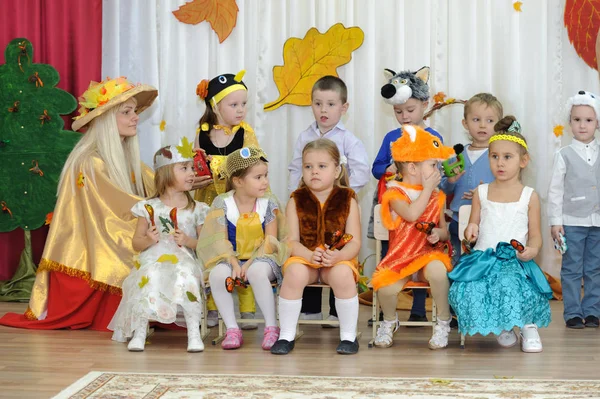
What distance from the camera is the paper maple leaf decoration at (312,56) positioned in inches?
226

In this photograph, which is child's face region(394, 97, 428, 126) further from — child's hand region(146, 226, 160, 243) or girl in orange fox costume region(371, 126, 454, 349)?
child's hand region(146, 226, 160, 243)

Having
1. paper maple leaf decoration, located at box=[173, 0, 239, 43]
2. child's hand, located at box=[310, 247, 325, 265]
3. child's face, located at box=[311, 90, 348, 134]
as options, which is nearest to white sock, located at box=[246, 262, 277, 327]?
child's hand, located at box=[310, 247, 325, 265]

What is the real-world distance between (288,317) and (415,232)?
745mm

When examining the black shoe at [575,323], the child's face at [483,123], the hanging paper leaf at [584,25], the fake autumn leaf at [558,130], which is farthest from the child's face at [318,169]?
the hanging paper leaf at [584,25]

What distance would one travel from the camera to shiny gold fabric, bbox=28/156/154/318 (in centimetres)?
462

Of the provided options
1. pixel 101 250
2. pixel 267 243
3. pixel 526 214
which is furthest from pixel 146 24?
pixel 526 214

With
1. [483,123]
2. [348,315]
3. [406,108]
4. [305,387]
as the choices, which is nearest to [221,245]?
[348,315]

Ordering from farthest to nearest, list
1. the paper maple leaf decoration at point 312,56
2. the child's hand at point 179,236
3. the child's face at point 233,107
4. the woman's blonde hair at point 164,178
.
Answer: the paper maple leaf decoration at point 312,56 → the child's face at point 233,107 → the woman's blonde hair at point 164,178 → the child's hand at point 179,236

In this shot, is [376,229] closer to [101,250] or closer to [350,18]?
[101,250]

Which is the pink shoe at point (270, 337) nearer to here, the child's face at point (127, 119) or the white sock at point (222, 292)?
the white sock at point (222, 292)

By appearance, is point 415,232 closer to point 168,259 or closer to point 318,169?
point 318,169

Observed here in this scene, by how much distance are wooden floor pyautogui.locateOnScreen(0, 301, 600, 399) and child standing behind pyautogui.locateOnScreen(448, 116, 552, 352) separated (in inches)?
5.2

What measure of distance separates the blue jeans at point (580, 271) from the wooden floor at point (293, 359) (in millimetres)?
166

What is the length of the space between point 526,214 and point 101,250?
7.19 feet
